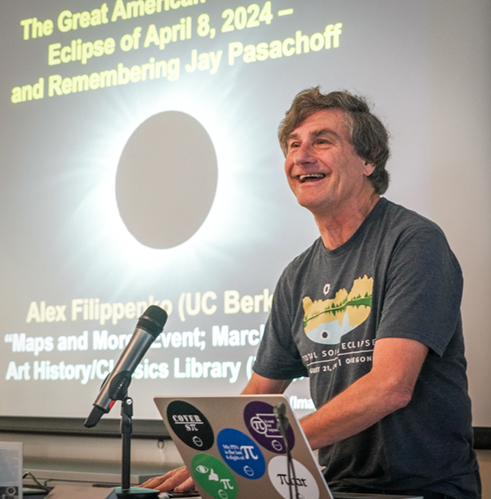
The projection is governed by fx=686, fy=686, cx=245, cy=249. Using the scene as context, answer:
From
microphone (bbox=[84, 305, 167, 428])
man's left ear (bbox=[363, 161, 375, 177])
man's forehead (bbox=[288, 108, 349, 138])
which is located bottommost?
microphone (bbox=[84, 305, 167, 428])

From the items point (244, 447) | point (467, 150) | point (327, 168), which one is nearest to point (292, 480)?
point (244, 447)

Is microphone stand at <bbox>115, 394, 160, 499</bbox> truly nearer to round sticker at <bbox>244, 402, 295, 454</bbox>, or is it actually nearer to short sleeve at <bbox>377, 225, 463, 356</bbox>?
round sticker at <bbox>244, 402, 295, 454</bbox>

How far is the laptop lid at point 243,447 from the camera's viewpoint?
1203 millimetres

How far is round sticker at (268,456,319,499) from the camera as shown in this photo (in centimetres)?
123

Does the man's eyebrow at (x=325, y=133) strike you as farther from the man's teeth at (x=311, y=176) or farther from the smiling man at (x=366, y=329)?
the man's teeth at (x=311, y=176)

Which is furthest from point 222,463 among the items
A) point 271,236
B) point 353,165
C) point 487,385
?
point 271,236

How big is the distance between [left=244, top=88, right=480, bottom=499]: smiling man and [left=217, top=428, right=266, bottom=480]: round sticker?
213 mm

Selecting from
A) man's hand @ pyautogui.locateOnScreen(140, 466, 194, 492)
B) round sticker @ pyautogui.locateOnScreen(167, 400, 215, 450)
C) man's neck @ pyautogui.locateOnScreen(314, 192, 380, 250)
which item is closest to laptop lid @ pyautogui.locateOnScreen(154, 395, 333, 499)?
round sticker @ pyautogui.locateOnScreen(167, 400, 215, 450)

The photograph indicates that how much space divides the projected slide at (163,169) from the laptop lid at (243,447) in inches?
55.5

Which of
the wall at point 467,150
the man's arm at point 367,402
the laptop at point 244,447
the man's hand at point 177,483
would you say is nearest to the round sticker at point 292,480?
the laptop at point 244,447

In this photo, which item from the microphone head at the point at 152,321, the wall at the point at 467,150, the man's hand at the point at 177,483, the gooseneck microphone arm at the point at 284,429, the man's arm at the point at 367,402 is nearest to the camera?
the gooseneck microphone arm at the point at 284,429

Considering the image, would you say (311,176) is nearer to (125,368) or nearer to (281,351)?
(281,351)

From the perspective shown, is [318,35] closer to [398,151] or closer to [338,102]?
[398,151]

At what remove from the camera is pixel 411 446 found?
5.28ft
